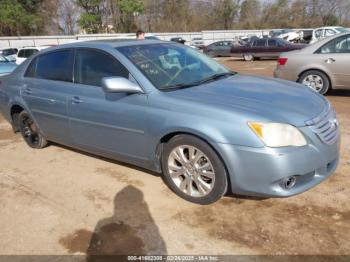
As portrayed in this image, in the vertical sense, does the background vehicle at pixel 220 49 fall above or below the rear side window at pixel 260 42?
below

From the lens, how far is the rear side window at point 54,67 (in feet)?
15.3

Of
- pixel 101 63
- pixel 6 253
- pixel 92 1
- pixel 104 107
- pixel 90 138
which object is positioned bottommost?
pixel 6 253

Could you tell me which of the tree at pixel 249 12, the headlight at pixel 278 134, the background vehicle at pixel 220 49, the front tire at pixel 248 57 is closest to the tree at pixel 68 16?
the tree at pixel 249 12

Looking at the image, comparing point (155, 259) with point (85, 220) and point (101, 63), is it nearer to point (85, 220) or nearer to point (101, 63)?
point (85, 220)

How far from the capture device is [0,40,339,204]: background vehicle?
3.22 meters

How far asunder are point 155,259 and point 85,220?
947mm

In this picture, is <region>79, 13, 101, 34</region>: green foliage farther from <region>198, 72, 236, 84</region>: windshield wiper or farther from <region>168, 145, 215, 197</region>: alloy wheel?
<region>168, 145, 215, 197</region>: alloy wheel

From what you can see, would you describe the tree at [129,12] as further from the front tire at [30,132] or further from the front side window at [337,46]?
the front tire at [30,132]

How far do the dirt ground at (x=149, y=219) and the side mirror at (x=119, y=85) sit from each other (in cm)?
110

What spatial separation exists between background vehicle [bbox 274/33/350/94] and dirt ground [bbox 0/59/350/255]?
3784mm

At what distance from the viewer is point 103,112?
415 centimetres

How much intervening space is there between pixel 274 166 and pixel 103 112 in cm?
197

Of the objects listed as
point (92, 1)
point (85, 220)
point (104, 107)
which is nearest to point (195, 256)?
point (85, 220)

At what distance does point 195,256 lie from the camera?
9.60ft
